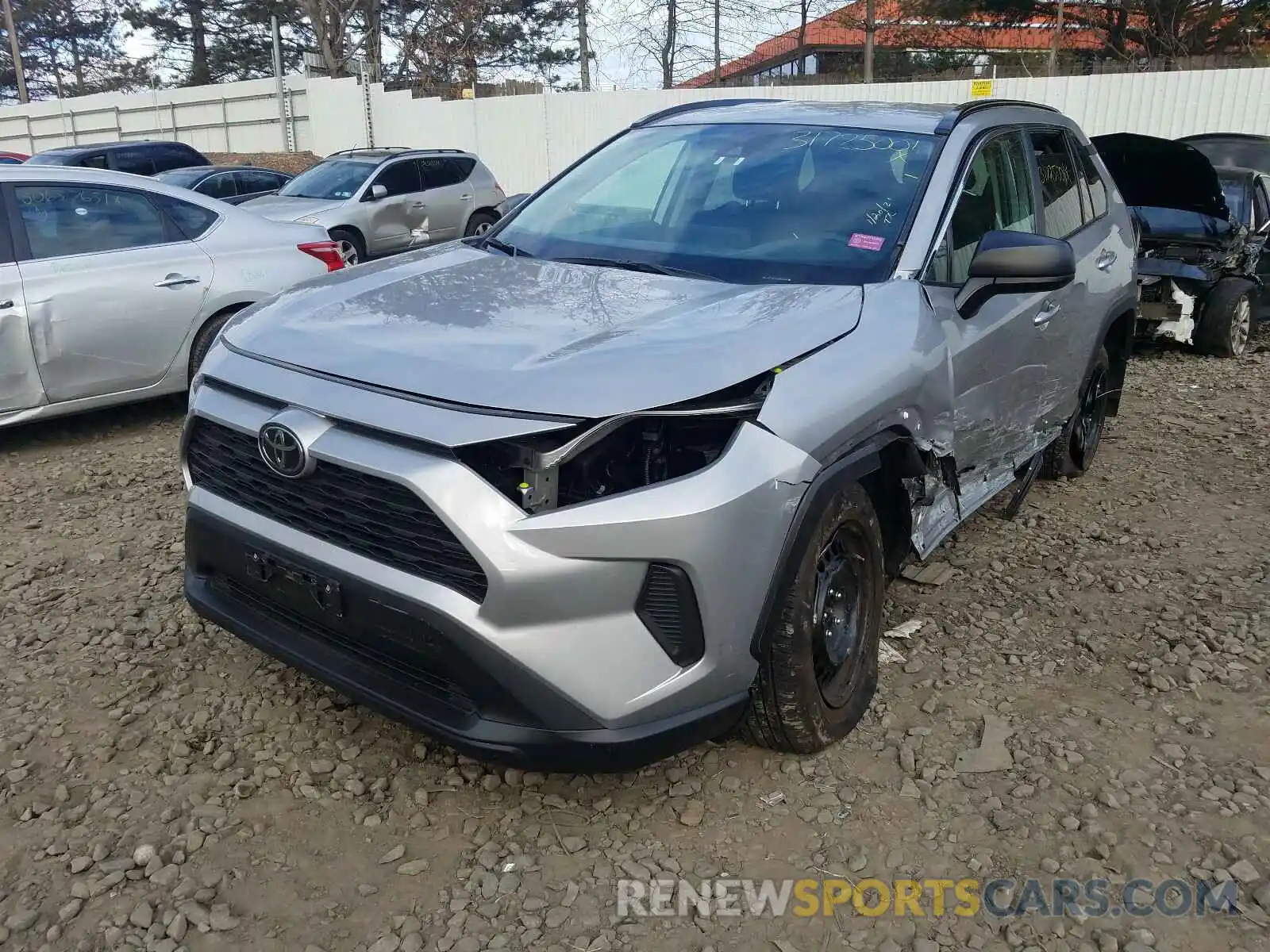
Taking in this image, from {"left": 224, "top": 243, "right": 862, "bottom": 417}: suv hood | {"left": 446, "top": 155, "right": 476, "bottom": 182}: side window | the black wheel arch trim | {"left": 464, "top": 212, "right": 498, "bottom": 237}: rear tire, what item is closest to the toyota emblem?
{"left": 224, "top": 243, "right": 862, "bottom": 417}: suv hood

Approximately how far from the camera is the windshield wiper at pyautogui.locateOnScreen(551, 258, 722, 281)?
3232mm

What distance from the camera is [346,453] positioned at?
7.80 feet

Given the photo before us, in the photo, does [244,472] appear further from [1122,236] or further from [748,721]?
[1122,236]

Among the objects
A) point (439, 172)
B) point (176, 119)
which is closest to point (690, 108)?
point (439, 172)

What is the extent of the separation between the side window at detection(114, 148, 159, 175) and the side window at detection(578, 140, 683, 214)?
47.6 ft

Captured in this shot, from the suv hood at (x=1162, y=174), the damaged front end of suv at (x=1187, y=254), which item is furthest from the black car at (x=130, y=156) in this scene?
the damaged front end of suv at (x=1187, y=254)

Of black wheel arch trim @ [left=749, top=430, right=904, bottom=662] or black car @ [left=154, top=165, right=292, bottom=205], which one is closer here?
black wheel arch trim @ [left=749, top=430, right=904, bottom=662]

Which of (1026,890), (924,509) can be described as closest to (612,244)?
(924,509)

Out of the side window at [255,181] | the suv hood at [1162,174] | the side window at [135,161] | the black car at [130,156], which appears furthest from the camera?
the side window at [135,161]

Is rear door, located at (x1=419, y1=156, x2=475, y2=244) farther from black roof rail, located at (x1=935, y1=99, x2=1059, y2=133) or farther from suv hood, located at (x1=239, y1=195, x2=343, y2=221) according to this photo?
black roof rail, located at (x1=935, y1=99, x2=1059, y2=133)

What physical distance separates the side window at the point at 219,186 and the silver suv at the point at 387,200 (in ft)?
5.87

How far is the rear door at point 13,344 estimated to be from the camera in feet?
17.7

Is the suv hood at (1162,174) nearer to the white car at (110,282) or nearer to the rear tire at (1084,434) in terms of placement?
the rear tire at (1084,434)

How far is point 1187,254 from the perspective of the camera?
8.43m
